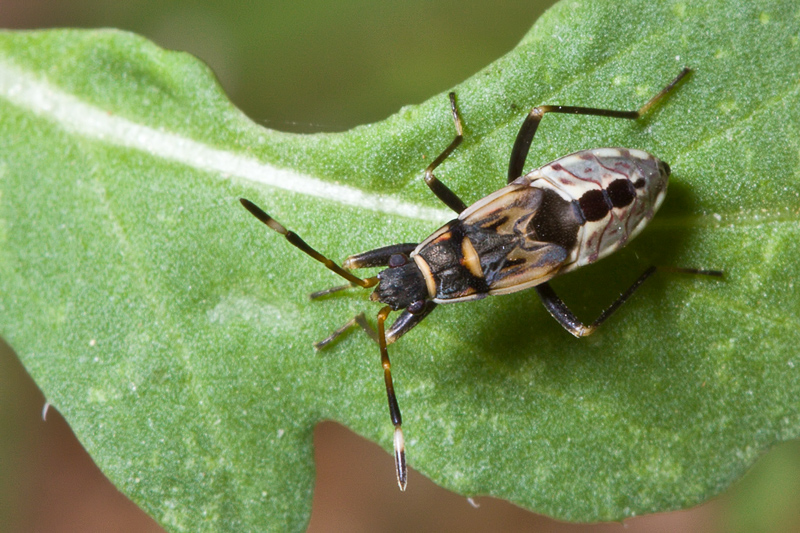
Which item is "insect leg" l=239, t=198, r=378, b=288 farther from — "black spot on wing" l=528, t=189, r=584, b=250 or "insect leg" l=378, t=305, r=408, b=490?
"black spot on wing" l=528, t=189, r=584, b=250

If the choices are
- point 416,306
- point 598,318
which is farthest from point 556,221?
point 416,306

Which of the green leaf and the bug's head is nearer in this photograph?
the green leaf

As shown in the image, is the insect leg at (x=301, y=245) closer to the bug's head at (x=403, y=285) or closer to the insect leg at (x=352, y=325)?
the bug's head at (x=403, y=285)

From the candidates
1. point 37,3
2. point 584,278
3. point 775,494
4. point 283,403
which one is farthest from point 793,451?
point 37,3

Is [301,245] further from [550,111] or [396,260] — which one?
[550,111]

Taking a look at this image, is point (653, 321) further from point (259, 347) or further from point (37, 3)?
point (37, 3)

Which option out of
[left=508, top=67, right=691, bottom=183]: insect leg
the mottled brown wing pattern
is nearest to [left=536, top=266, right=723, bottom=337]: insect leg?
the mottled brown wing pattern

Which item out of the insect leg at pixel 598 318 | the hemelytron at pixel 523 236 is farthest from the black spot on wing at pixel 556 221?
the insect leg at pixel 598 318

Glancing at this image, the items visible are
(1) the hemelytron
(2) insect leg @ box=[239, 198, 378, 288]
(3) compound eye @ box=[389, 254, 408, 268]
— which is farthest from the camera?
(3) compound eye @ box=[389, 254, 408, 268]
